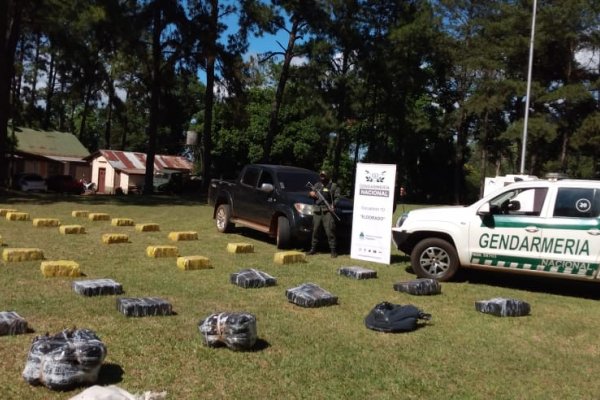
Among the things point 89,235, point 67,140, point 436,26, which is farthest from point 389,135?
point 89,235

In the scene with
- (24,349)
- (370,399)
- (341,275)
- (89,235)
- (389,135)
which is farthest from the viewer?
(389,135)

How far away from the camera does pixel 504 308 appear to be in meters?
7.72

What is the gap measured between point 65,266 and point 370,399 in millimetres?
5593

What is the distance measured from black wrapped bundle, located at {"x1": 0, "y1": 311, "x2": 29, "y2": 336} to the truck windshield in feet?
26.5

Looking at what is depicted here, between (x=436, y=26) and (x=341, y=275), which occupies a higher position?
(x=436, y=26)

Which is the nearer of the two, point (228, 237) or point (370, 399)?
point (370, 399)

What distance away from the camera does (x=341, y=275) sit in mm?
10211

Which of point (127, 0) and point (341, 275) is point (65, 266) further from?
point (127, 0)

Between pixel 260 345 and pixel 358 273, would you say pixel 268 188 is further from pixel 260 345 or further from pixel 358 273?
pixel 260 345

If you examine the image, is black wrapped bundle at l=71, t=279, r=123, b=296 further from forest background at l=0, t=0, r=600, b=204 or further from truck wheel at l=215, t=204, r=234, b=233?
forest background at l=0, t=0, r=600, b=204

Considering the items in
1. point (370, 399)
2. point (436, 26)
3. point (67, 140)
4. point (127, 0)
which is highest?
point (436, 26)

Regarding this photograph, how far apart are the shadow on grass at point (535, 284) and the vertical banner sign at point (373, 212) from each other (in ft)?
5.33

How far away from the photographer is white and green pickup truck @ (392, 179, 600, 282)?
900 cm

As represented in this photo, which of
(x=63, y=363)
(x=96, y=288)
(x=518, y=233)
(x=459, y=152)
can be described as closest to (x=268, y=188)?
(x=518, y=233)
